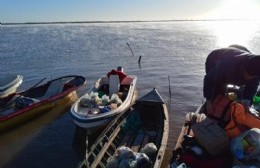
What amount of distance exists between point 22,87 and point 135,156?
15.5 m

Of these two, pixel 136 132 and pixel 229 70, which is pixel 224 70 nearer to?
pixel 229 70

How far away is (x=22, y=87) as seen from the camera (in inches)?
868

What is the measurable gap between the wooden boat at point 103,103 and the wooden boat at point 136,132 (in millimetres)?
920

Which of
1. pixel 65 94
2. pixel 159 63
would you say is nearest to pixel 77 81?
pixel 65 94

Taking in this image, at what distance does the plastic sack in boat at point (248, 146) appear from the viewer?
7.12 meters

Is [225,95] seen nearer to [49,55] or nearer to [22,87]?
[22,87]

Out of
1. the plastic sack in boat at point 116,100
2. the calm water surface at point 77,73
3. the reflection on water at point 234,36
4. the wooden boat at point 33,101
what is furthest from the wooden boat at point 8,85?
the reflection on water at point 234,36

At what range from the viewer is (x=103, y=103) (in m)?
14.0

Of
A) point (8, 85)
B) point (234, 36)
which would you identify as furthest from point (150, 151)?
point (234, 36)

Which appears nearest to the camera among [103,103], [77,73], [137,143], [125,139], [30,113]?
[137,143]

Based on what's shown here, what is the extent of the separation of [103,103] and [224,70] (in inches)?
274

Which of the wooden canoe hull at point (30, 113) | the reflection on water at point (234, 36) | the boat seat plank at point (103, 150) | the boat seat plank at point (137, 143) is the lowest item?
the reflection on water at point (234, 36)

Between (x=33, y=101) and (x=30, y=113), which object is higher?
(x=33, y=101)

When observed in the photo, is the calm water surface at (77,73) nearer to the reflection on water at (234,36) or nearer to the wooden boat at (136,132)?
the wooden boat at (136,132)
